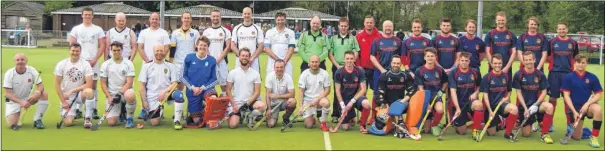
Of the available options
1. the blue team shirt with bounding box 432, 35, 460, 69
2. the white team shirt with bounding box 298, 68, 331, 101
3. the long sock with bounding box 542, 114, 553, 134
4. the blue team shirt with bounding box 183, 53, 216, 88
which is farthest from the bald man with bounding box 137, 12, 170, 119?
the long sock with bounding box 542, 114, 553, 134

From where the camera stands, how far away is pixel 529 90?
7.78m

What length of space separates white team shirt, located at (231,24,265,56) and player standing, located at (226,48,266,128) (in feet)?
3.22

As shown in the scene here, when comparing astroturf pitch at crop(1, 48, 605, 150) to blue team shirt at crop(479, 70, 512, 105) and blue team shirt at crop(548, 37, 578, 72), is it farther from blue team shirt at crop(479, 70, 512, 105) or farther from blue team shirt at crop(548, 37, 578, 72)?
blue team shirt at crop(548, 37, 578, 72)

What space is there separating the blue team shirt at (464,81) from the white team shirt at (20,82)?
501 centimetres

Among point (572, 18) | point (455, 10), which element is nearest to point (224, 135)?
point (572, 18)

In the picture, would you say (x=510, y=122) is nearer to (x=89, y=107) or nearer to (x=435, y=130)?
(x=435, y=130)

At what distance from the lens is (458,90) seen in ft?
26.3

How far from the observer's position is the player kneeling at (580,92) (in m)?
7.45

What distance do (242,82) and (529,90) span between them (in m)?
3.49

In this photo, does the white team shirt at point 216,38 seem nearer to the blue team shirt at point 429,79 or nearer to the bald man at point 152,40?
the bald man at point 152,40

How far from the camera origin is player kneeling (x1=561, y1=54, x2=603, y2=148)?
7445mm

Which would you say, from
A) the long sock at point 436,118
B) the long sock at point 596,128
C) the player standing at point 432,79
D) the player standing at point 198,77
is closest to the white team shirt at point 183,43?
the player standing at point 198,77

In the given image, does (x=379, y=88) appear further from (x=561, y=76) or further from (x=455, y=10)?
(x=455, y=10)

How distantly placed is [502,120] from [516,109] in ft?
2.05
